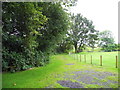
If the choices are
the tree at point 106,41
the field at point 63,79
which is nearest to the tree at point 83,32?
Result: the tree at point 106,41

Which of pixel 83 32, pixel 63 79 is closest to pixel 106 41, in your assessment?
pixel 83 32

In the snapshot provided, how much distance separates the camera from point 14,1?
466cm

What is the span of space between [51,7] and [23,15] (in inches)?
100

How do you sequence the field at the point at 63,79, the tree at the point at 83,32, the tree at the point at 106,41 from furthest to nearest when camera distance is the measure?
the tree at the point at 106,41
the tree at the point at 83,32
the field at the point at 63,79

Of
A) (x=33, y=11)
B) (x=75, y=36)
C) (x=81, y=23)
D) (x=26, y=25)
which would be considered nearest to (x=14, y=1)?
(x=33, y=11)

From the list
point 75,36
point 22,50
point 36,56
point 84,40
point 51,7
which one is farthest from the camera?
point 84,40

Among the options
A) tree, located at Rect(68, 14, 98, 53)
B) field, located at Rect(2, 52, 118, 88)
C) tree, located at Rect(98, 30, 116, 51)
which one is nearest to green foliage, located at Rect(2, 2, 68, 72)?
field, located at Rect(2, 52, 118, 88)

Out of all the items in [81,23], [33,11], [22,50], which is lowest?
[22,50]

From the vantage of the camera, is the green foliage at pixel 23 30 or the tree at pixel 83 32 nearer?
the green foliage at pixel 23 30

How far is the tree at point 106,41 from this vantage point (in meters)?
30.9

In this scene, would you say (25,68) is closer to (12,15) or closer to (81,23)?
(12,15)

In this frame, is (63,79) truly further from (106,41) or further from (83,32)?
(106,41)

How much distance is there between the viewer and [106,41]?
115ft

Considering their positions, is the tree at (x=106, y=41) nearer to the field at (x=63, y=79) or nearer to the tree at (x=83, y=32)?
the tree at (x=83, y=32)
